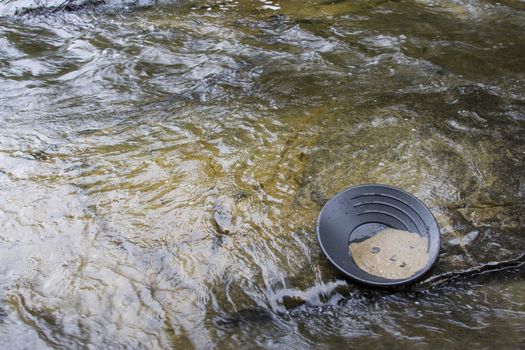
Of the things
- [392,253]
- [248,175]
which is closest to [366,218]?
[392,253]

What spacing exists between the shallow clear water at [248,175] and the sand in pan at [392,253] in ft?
0.46

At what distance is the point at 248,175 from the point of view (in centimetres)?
357

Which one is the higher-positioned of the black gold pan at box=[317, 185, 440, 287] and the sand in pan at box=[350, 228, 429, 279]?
the black gold pan at box=[317, 185, 440, 287]

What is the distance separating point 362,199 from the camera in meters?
3.20

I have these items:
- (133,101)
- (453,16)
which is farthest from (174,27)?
(453,16)

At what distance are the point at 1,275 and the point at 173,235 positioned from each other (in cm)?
112

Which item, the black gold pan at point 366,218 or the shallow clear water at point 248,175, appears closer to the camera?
the shallow clear water at point 248,175

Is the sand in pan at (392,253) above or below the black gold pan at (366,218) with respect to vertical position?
below

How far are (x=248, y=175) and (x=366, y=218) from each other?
39.0 inches

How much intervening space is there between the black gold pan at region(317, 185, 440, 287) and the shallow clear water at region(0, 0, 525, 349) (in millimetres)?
140

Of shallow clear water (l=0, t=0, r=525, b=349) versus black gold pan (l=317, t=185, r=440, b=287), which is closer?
shallow clear water (l=0, t=0, r=525, b=349)

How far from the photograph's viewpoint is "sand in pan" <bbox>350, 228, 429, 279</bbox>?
9.43 ft

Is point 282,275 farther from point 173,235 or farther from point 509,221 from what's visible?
point 509,221

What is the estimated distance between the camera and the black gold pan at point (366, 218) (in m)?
2.96
